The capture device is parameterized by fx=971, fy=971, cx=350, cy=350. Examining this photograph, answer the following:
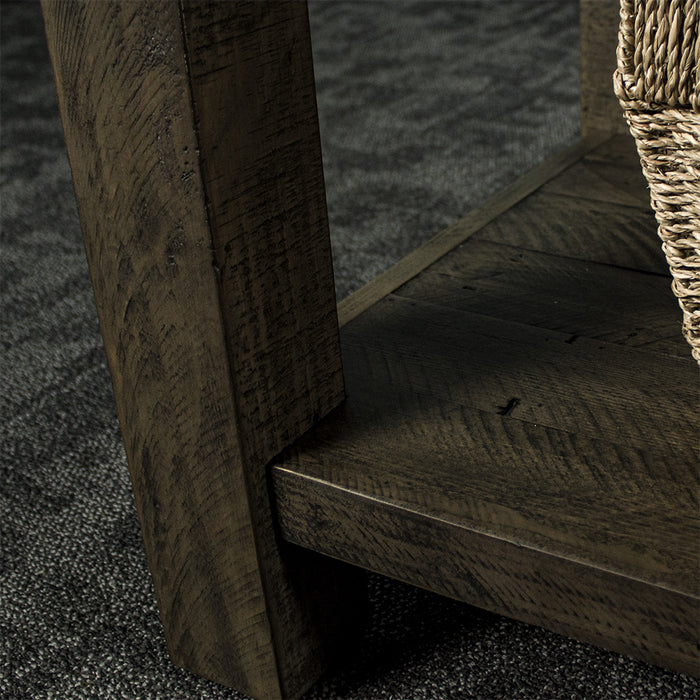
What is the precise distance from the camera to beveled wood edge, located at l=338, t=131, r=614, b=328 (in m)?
0.81

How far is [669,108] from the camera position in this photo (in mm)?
498

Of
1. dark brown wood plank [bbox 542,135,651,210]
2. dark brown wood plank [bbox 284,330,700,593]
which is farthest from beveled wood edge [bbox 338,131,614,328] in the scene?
dark brown wood plank [bbox 284,330,700,593]

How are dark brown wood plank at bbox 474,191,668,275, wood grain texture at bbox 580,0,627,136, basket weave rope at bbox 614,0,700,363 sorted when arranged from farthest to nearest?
wood grain texture at bbox 580,0,627,136 → dark brown wood plank at bbox 474,191,668,275 → basket weave rope at bbox 614,0,700,363

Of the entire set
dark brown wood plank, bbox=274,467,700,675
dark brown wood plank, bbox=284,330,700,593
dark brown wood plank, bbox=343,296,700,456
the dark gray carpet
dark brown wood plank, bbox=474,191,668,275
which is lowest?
the dark gray carpet

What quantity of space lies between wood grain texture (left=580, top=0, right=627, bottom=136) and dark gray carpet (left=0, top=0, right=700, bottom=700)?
365 millimetres

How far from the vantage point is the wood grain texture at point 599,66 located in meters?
1.06

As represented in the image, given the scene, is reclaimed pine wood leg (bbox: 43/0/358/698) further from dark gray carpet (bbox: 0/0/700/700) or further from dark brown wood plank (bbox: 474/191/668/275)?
dark brown wood plank (bbox: 474/191/668/275)

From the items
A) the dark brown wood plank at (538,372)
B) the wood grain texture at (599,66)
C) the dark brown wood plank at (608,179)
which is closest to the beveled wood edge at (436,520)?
the dark brown wood plank at (538,372)

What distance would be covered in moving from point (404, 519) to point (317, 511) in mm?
64

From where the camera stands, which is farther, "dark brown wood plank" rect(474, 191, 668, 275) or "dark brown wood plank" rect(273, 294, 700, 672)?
"dark brown wood plank" rect(474, 191, 668, 275)

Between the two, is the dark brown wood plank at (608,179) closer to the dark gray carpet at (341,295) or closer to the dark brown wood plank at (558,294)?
the dark brown wood plank at (558,294)

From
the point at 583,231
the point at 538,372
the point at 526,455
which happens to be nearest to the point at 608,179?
the point at 583,231

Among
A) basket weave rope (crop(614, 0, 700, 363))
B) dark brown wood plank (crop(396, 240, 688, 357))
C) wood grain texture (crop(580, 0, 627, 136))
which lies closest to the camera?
basket weave rope (crop(614, 0, 700, 363))

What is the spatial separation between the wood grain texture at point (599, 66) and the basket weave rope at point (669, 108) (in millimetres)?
565
